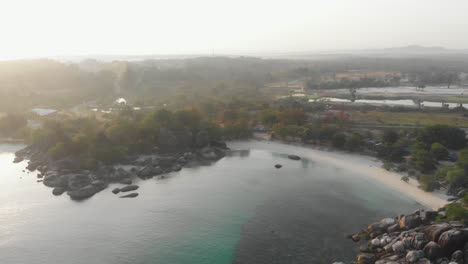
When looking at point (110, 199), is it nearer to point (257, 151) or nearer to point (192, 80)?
point (257, 151)

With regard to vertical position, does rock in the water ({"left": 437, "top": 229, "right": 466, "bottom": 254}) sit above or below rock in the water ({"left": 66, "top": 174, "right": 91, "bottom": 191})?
above

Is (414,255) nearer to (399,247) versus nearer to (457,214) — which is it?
(399,247)

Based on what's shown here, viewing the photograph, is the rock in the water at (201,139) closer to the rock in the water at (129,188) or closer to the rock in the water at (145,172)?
the rock in the water at (145,172)

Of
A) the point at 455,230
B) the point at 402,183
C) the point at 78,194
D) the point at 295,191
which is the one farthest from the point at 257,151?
the point at 455,230

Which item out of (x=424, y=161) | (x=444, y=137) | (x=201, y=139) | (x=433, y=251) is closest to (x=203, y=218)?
(x=433, y=251)

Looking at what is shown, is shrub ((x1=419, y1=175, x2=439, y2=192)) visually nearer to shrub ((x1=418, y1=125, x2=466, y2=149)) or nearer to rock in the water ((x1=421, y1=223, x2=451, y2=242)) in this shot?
rock in the water ((x1=421, y1=223, x2=451, y2=242))

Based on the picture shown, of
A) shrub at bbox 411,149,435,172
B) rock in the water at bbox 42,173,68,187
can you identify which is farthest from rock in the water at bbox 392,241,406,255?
rock in the water at bbox 42,173,68,187
